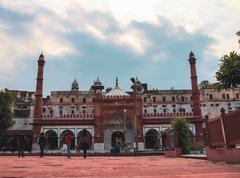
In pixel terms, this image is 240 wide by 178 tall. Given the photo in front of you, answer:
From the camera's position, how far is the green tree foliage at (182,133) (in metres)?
22.1

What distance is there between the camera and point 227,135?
10.3 m

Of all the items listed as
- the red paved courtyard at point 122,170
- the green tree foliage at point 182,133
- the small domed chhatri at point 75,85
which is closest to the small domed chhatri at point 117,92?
the green tree foliage at point 182,133

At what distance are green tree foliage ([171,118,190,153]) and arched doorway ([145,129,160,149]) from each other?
1785 cm

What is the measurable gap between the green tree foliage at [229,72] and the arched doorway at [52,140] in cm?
3404

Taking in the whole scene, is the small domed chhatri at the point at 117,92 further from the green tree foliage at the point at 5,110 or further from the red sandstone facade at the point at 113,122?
the green tree foliage at the point at 5,110

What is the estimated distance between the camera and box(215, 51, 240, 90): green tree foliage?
1272cm

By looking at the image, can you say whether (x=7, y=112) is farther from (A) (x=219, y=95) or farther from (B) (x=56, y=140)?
(A) (x=219, y=95)

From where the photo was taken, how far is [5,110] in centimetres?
3844

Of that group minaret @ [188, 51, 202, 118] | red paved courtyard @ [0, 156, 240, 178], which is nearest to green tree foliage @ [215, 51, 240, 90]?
red paved courtyard @ [0, 156, 240, 178]

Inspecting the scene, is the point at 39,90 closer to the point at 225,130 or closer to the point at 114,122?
the point at 114,122

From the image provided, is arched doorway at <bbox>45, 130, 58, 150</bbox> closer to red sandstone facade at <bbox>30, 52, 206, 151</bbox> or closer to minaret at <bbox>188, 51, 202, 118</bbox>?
red sandstone facade at <bbox>30, 52, 206, 151</bbox>

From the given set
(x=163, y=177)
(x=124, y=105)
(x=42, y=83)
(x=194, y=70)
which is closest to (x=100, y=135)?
(x=124, y=105)

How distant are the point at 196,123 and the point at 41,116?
75.4 ft

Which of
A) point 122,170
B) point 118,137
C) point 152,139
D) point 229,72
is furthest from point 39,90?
point 122,170
